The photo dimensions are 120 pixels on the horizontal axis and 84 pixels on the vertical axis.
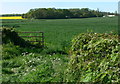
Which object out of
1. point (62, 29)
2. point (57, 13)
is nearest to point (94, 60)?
point (62, 29)

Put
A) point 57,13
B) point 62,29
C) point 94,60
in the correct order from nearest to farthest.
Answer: point 94,60
point 62,29
point 57,13

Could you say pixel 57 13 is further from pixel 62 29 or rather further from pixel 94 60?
pixel 94 60

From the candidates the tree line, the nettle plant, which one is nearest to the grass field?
the nettle plant

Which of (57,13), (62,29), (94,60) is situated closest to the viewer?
(94,60)

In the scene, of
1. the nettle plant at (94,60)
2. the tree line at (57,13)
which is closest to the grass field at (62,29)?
the nettle plant at (94,60)

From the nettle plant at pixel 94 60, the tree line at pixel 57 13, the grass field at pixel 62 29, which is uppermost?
the tree line at pixel 57 13

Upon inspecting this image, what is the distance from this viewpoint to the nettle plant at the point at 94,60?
4.75 meters

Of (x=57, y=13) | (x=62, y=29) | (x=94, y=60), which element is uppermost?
(x=57, y=13)

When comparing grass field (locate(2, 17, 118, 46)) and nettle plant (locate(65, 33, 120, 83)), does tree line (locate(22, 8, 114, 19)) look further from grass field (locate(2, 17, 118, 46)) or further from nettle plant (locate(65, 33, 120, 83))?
nettle plant (locate(65, 33, 120, 83))

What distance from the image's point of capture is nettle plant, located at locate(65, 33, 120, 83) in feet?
15.6

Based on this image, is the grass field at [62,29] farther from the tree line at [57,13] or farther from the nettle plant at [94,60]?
the tree line at [57,13]

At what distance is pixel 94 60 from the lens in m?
5.32

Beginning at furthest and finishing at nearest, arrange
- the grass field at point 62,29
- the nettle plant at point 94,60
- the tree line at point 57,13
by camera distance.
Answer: the tree line at point 57,13 → the grass field at point 62,29 → the nettle plant at point 94,60

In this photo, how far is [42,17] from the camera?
102750 mm
